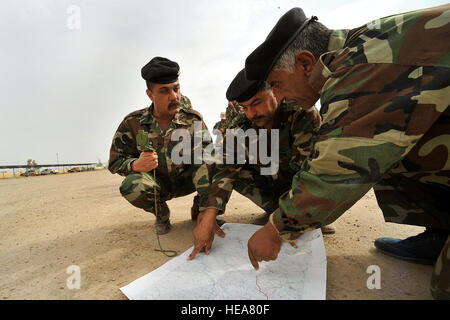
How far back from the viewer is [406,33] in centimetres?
84

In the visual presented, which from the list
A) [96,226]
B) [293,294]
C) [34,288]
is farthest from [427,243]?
[96,226]

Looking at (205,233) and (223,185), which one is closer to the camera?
(205,233)

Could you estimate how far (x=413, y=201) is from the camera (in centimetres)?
131

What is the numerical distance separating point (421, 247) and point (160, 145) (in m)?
2.15

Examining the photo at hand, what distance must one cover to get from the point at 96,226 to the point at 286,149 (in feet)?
6.65

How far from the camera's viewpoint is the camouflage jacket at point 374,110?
763 mm

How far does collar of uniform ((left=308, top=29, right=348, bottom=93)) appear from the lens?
3.26 ft

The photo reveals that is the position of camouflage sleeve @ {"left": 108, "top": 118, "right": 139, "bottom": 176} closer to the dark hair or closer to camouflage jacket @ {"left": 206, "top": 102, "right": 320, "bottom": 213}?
camouflage jacket @ {"left": 206, "top": 102, "right": 320, "bottom": 213}

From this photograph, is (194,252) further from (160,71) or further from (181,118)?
(160,71)

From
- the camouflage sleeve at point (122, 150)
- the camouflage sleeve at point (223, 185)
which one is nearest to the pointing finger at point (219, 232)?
the camouflage sleeve at point (223, 185)

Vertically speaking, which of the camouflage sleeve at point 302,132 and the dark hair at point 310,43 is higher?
the dark hair at point 310,43

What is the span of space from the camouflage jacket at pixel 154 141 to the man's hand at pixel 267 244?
3.59 ft

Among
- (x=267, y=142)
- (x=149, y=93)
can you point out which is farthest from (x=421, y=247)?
(x=149, y=93)

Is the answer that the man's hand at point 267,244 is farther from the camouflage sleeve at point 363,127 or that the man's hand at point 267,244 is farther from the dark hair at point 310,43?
the dark hair at point 310,43
